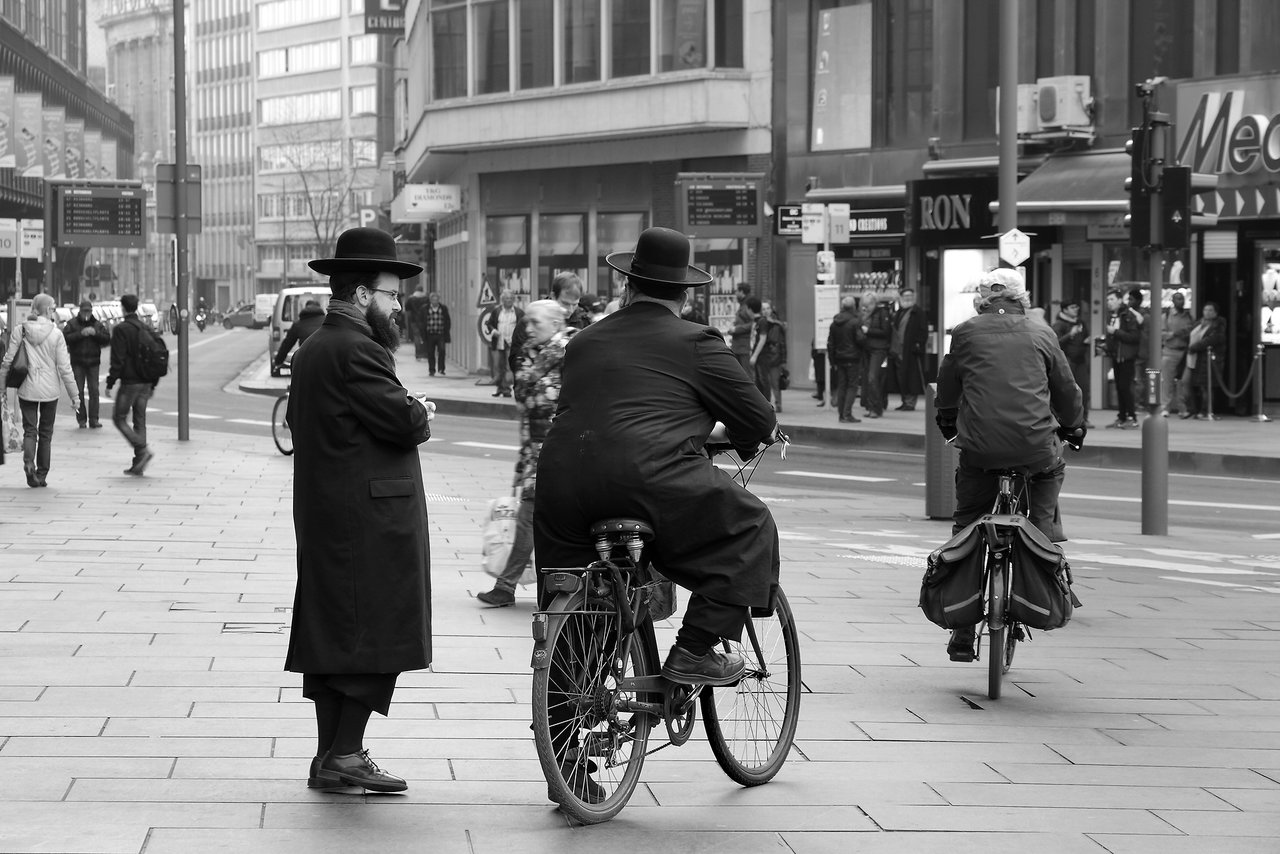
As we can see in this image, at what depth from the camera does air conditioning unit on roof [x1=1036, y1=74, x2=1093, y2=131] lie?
2944 centimetres

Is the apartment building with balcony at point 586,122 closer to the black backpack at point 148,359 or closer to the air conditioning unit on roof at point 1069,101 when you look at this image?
the air conditioning unit on roof at point 1069,101

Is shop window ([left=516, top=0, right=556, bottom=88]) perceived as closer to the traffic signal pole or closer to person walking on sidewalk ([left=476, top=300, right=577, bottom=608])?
the traffic signal pole

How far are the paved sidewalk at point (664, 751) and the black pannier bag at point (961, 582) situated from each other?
34cm

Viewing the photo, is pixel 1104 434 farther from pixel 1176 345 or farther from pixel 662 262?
pixel 662 262

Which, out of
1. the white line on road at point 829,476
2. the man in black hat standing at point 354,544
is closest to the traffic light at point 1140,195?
the white line on road at point 829,476

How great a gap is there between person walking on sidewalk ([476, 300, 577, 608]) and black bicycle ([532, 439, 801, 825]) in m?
4.10

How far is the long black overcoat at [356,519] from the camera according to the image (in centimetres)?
589

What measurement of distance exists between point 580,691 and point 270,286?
140m

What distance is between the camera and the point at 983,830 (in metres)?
5.60

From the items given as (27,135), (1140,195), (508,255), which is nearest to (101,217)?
(508,255)

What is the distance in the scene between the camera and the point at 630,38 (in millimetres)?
36594

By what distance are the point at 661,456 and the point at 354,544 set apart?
3.42ft

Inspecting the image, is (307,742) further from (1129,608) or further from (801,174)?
(801,174)

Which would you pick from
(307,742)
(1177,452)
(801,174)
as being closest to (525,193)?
(801,174)
